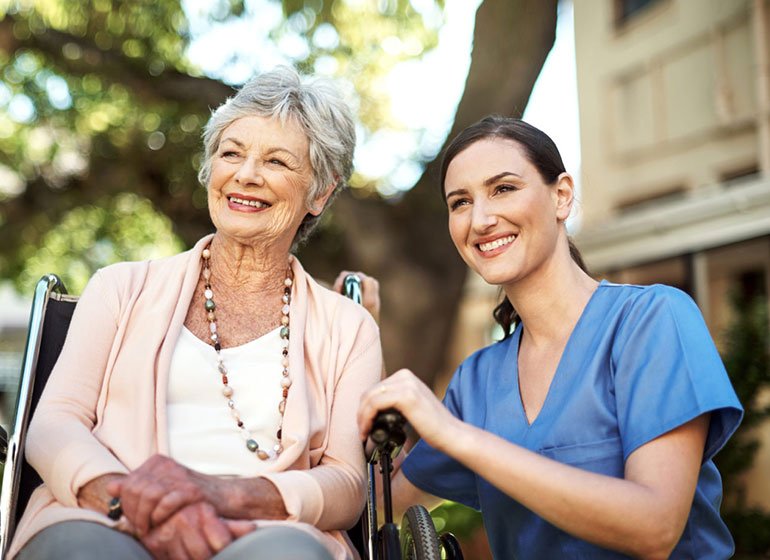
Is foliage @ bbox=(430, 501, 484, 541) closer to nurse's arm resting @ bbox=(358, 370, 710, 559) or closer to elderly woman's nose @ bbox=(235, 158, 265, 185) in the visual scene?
elderly woman's nose @ bbox=(235, 158, 265, 185)

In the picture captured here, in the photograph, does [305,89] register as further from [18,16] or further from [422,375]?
[18,16]

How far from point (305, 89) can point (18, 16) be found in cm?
639

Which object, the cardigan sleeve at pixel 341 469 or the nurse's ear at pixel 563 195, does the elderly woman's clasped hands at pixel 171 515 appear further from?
the nurse's ear at pixel 563 195

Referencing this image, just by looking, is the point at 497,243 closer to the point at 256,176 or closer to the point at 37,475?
the point at 256,176

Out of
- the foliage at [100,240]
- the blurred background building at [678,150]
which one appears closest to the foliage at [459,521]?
the blurred background building at [678,150]

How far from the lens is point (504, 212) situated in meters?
2.38

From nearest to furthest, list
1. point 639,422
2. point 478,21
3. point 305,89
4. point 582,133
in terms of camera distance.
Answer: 1. point 639,422
2. point 305,89
3. point 478,21
4. point 582,133

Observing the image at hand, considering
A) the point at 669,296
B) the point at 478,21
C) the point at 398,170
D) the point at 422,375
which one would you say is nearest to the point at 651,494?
the point at 669,296

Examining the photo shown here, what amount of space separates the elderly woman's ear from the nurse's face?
389 mm

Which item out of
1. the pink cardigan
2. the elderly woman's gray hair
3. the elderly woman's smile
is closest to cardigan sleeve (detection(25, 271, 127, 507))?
the pink cardigan

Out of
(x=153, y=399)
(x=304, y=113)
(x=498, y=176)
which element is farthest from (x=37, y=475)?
(x=498, y=176)

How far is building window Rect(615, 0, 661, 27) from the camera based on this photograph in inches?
460

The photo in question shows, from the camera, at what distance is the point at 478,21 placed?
705cm

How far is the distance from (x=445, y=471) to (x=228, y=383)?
68 cm
